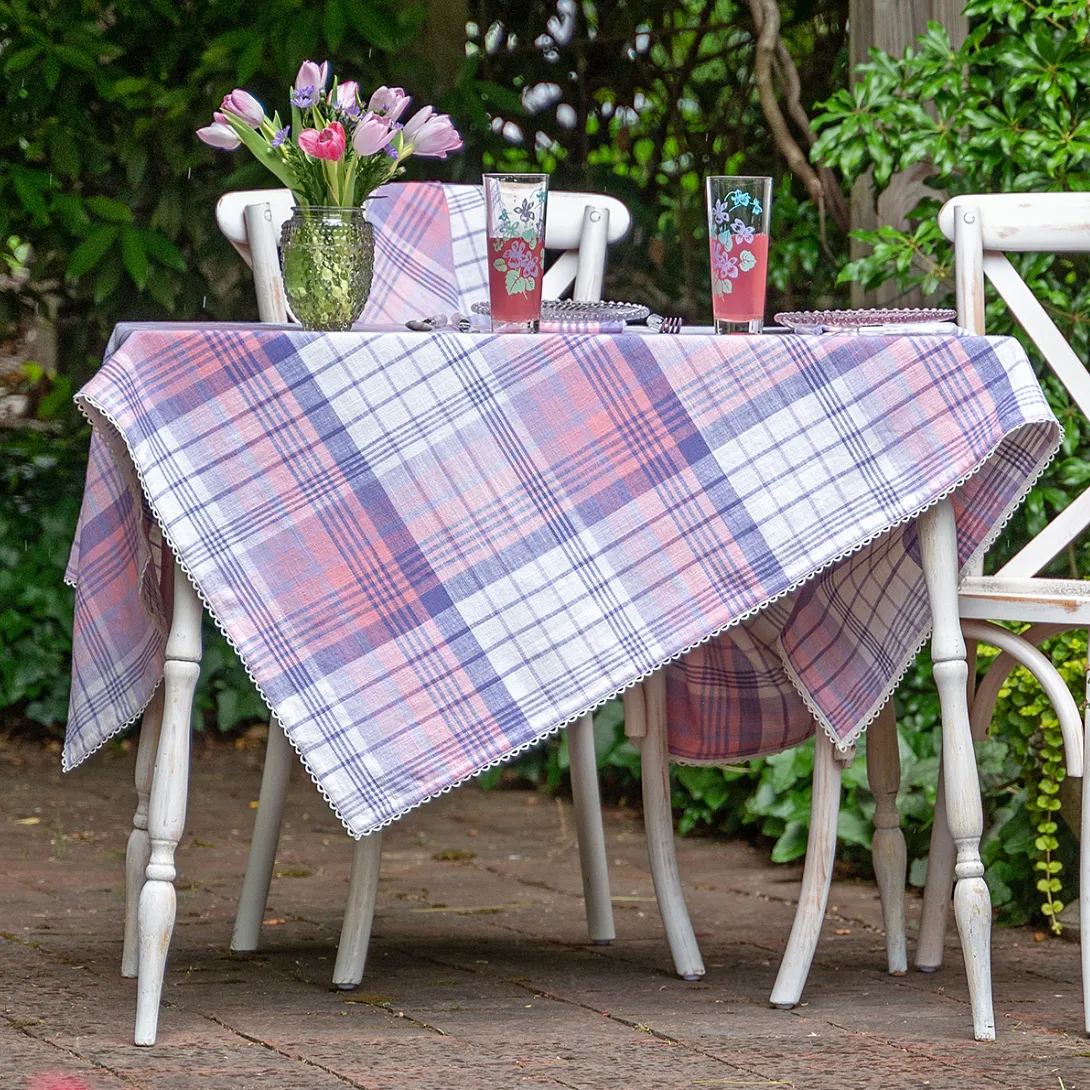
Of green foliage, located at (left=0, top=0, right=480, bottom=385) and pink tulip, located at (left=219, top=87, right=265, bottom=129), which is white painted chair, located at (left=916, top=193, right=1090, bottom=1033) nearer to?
pink tulip, located at (left=219, top=87, right=265, bottom=129)

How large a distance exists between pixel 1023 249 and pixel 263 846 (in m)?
1.44

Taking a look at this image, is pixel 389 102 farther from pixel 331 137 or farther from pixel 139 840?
pixel 139 840

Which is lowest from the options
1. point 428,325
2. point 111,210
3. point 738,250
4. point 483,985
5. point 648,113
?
point 483,985

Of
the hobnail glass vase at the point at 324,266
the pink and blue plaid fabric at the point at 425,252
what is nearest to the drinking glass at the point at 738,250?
the hobnail glass vase at the point at 324,266

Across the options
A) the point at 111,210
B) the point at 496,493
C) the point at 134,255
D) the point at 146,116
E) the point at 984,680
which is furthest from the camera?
the point at 146,116

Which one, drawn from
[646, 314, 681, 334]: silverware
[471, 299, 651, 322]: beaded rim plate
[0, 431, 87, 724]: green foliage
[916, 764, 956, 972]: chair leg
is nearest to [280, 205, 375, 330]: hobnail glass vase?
[471, 299, 651, 322]: beaded rim plate

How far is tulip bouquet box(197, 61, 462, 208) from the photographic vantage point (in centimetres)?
234

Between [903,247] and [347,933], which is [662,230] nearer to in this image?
[903,247]

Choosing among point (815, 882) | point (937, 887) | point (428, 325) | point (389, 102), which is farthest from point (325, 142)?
point (937, 887)

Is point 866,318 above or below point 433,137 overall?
below

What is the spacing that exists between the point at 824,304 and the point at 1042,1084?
2.56 meters

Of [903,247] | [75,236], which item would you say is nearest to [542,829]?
[903,247]

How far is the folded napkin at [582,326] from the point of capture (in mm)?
2361

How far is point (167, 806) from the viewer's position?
2275 mm
